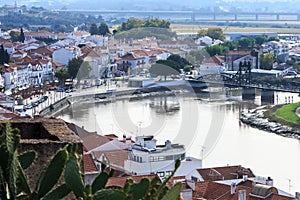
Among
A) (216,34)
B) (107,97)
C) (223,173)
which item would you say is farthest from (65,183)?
(216,34)

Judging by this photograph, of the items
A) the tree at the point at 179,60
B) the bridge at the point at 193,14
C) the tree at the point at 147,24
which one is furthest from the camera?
the bridge at the point at 193,14

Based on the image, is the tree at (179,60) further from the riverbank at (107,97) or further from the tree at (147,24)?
the tree at (147,24)

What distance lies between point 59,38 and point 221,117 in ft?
40.5

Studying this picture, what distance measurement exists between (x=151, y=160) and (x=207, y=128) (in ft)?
11.1

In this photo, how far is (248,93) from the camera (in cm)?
1319

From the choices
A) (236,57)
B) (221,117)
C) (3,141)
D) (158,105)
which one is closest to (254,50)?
(236,57)

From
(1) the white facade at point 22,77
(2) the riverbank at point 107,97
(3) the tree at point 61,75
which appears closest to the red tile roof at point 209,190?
(2) the riverbank at point 107,97

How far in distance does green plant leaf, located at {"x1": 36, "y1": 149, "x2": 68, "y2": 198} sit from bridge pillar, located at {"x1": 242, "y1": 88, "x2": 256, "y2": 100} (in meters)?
11.9

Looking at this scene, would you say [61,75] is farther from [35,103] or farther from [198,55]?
[198,55]

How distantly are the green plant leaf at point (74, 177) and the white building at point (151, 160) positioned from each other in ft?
14.2

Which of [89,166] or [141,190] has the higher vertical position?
[141,190]

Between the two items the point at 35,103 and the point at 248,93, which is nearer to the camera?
the point at 35,103

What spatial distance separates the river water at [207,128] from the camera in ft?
21.1

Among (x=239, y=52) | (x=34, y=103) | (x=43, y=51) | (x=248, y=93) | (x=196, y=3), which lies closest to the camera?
(x=34, y=103)
